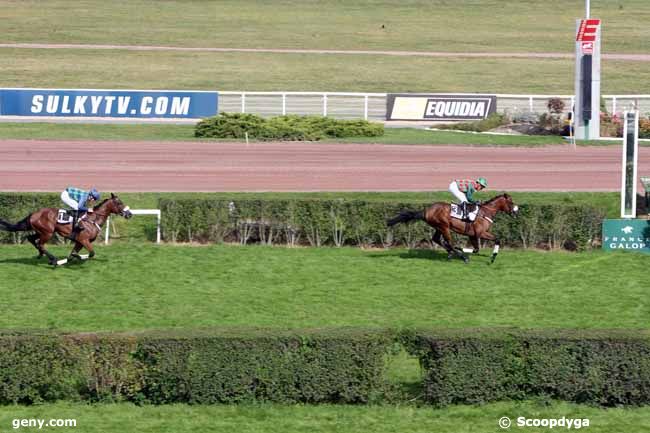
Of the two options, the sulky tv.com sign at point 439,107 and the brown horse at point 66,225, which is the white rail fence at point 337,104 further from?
the brown horse at point 66,225

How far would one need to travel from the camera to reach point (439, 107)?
125ft

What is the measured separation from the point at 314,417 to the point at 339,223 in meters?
8.15

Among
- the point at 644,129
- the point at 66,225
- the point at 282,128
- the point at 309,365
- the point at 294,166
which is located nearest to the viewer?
the point at 309,365

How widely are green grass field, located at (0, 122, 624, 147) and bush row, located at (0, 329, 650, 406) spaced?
21134 mm

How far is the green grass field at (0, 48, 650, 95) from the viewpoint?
4878cm

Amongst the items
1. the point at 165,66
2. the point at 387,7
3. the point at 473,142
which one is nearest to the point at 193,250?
the point at 473,142

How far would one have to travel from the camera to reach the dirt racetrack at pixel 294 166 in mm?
24625

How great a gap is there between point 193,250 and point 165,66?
117ft

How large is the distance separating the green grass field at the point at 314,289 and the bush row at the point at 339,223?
0.46m

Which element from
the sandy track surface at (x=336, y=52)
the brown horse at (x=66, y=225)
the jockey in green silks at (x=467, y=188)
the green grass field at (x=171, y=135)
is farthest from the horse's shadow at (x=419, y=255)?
the sandy track surface at (x=336, y=52)

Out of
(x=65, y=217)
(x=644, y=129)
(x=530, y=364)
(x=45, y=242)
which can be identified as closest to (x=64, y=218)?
(x=65, y=217)

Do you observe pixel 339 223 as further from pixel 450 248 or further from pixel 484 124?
pixel 484 124

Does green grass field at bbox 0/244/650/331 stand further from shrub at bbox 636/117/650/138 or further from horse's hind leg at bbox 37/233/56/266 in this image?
shrub at bbox 636/117/650/138

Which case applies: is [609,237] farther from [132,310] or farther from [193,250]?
[132,310]
